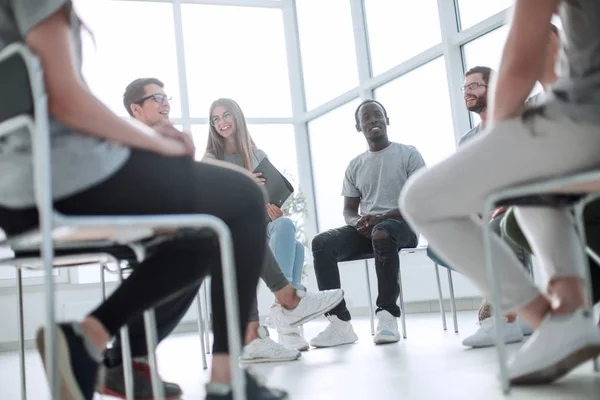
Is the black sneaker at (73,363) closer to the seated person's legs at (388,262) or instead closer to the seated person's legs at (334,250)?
the seated person's legs at (388,262)

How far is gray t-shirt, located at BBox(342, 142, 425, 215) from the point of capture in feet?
11.2

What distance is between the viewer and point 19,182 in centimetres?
102

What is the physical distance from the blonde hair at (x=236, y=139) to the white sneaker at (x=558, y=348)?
6.79 ft

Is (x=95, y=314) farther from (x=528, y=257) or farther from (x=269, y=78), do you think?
(x=269, y=78)

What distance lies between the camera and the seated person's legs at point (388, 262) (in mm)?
3000

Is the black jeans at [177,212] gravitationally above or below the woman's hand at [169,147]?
below

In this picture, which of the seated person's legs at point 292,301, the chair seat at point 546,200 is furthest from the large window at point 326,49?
the chair seat at point 546,200

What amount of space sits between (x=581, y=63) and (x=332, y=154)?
5255mm

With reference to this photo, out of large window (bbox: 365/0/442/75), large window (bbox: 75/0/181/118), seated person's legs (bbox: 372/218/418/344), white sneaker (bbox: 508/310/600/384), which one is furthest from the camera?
large window (bbox: 75/0/181/118)

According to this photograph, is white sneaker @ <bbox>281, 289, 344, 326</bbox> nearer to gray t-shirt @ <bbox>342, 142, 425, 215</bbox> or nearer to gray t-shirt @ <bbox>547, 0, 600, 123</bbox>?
gray t-shirt @ <bbox>342, 142, 425, 215</bbox>

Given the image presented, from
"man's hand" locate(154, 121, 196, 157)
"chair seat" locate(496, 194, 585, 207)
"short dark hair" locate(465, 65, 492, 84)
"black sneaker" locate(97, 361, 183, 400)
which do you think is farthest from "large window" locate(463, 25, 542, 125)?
"man's hand" locate(154, 121, 196, 157)

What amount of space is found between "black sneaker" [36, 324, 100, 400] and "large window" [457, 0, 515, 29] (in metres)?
4.05

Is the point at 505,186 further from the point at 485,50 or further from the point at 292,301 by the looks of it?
the point at 485,50

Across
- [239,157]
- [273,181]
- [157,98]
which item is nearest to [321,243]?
[273,181]
